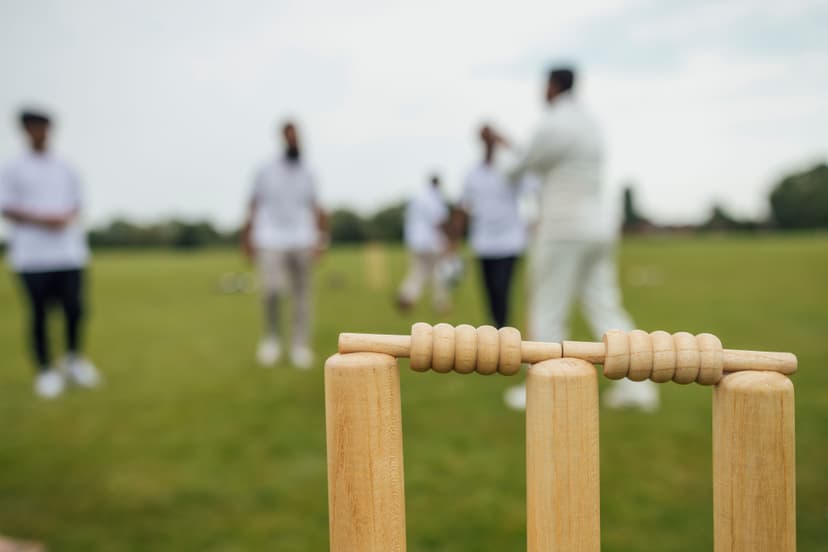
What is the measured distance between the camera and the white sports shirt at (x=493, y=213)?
4594mm

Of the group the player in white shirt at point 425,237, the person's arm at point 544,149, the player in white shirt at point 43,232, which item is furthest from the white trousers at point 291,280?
the player in white shirt at point 425,237

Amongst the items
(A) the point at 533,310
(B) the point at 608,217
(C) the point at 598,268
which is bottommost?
(A) the point at 533,310

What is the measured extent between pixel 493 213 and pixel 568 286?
1.19 meters

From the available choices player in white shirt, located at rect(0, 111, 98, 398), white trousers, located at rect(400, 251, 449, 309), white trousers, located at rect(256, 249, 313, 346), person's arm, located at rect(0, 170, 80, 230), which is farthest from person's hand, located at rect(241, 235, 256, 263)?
white trousers, located at rect(400, 251, 449, 309)

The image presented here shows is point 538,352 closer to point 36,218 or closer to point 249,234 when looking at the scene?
point 36,218

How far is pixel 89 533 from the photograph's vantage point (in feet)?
8.02

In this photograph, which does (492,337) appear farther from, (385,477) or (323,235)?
(323,235)

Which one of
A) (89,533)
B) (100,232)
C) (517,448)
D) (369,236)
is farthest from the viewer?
(369,236)

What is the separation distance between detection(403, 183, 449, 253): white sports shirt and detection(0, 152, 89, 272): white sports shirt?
4524 millimetres

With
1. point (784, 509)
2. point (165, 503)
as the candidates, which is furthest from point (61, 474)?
Result: point (784, 509)

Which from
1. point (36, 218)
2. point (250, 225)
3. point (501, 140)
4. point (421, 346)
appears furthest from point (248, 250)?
point (421, 346)

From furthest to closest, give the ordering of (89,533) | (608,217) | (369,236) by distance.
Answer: (369,236) < (608,217) < (89,533)

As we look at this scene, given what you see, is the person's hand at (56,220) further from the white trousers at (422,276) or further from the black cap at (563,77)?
the white trousers at (422,276)

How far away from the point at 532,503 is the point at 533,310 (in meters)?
3.00
